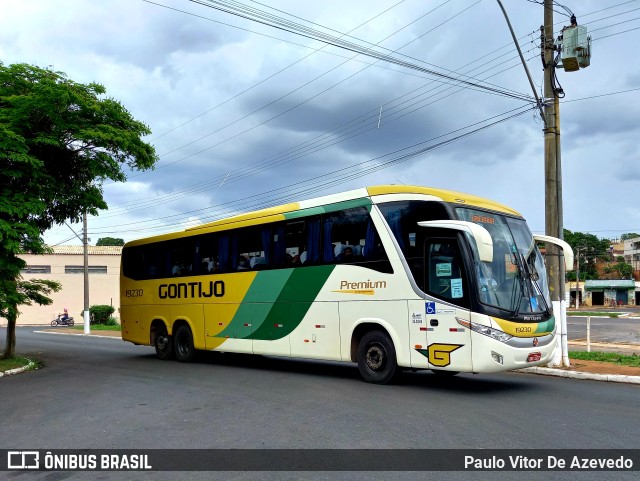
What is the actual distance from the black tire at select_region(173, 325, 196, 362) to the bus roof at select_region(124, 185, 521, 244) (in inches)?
146

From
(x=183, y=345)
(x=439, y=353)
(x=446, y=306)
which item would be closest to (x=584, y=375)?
(x=439, y=353)

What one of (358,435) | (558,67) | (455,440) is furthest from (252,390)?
(558,67)

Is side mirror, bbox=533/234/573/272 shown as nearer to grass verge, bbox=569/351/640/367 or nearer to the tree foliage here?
grass verge, bbox=569/351/640/367

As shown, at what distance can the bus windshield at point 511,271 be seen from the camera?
9609 millimetres

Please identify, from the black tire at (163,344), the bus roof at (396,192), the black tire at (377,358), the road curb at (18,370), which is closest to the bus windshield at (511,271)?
the bus roof at (396,192)

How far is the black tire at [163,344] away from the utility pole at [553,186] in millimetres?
10343

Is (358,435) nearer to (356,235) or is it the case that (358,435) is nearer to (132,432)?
(132,432)

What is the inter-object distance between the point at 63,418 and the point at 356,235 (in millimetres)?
5962

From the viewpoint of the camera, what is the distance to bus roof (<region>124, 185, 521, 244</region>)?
10383mm

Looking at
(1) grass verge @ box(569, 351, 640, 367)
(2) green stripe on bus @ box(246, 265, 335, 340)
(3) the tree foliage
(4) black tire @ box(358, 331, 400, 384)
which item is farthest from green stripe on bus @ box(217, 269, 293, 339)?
(3) the tree foliage

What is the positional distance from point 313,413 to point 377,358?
3102 mm

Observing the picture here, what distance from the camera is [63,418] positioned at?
8297 mm

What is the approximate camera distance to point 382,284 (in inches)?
424

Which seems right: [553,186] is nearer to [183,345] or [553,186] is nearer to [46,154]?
[183,345]
